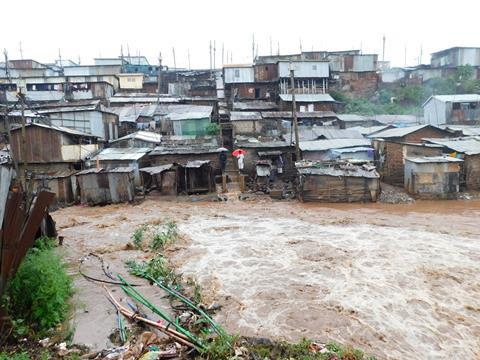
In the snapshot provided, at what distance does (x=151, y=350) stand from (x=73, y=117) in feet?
82.8

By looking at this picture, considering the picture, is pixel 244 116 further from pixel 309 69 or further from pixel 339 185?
pixel 339 185

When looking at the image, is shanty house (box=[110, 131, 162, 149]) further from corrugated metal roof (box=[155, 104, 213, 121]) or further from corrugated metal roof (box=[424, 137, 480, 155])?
corrugated metal roof (box=[424, 137, 480, 155])

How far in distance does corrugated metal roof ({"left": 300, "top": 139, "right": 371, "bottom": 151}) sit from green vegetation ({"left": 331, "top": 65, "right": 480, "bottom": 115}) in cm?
1593

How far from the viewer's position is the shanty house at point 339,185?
20.9m

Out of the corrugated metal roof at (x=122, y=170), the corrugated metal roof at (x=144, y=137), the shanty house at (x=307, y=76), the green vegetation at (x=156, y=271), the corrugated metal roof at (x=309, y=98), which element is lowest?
the green vegetation at (x=156, y=271)

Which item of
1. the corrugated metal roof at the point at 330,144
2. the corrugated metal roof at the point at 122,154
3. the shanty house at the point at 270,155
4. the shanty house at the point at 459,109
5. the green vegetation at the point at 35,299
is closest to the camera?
the green vegetation at the point at 35,299

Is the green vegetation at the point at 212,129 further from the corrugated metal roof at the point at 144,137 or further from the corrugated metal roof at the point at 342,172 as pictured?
the corrugated metal roof at the point at 342,172

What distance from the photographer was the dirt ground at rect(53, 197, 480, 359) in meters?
8.25

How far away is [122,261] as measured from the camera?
12.1 meters

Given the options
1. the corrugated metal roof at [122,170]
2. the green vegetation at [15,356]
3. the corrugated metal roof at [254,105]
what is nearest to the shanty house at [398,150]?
the corrugated metal roof at [254,105]

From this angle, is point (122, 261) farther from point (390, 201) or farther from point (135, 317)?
point (390, 201)

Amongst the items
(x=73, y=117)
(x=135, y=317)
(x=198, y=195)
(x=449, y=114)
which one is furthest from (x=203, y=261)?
(x=449, y=114)

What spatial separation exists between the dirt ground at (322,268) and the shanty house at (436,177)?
2.78 feet

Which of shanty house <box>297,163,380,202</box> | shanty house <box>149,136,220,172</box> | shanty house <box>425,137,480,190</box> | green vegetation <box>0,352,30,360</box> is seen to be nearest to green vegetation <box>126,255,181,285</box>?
green vegetation <box>0,352,30,360</box>
